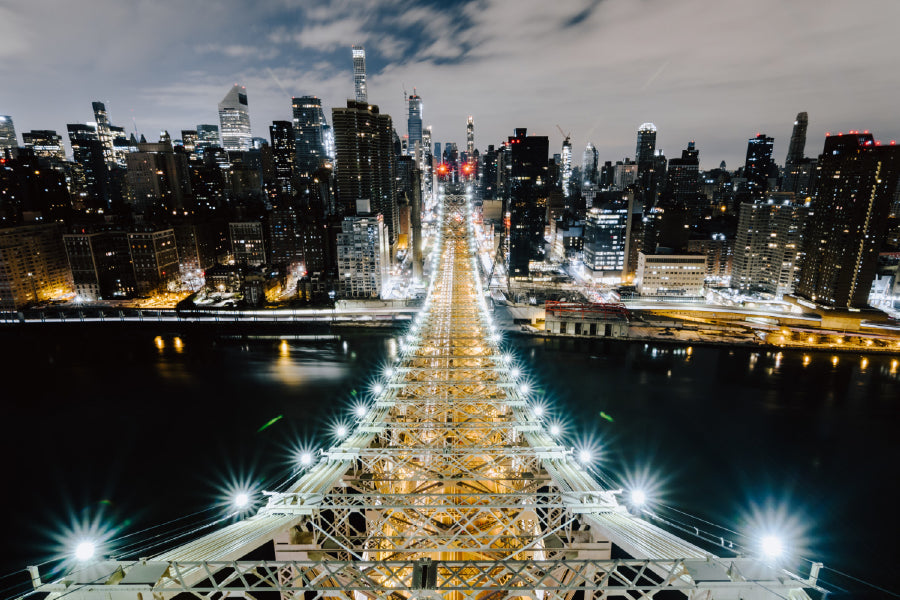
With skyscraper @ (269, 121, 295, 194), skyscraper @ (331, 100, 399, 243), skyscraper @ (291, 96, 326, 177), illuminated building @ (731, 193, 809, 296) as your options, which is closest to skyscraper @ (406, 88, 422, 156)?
skyscraper @ (291, 96, 326, 177)

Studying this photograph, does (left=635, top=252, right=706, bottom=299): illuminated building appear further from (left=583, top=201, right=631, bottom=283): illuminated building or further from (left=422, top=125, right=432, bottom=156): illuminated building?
(left=422, top=125, right=432, bottom=156): illuminated building

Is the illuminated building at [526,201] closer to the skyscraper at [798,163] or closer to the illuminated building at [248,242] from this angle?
the illuminated building at [248,242]

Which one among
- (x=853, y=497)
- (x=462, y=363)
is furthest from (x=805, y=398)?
(x=462, y=363)

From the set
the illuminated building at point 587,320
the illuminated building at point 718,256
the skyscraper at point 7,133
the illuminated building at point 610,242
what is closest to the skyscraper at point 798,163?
the illuminated building at point 718,256

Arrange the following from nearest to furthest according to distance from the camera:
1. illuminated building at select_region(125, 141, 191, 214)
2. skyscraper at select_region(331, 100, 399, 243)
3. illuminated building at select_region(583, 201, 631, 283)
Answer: illuminated building at select_region(583, 201, 631, 283), skyscraper at select_region(331, 100, 399, 243), illuminated building at select_region(125, 141, 191, 214)

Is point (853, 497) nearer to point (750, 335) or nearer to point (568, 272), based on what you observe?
point (750, 335)

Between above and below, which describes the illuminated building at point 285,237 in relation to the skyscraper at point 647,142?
below
